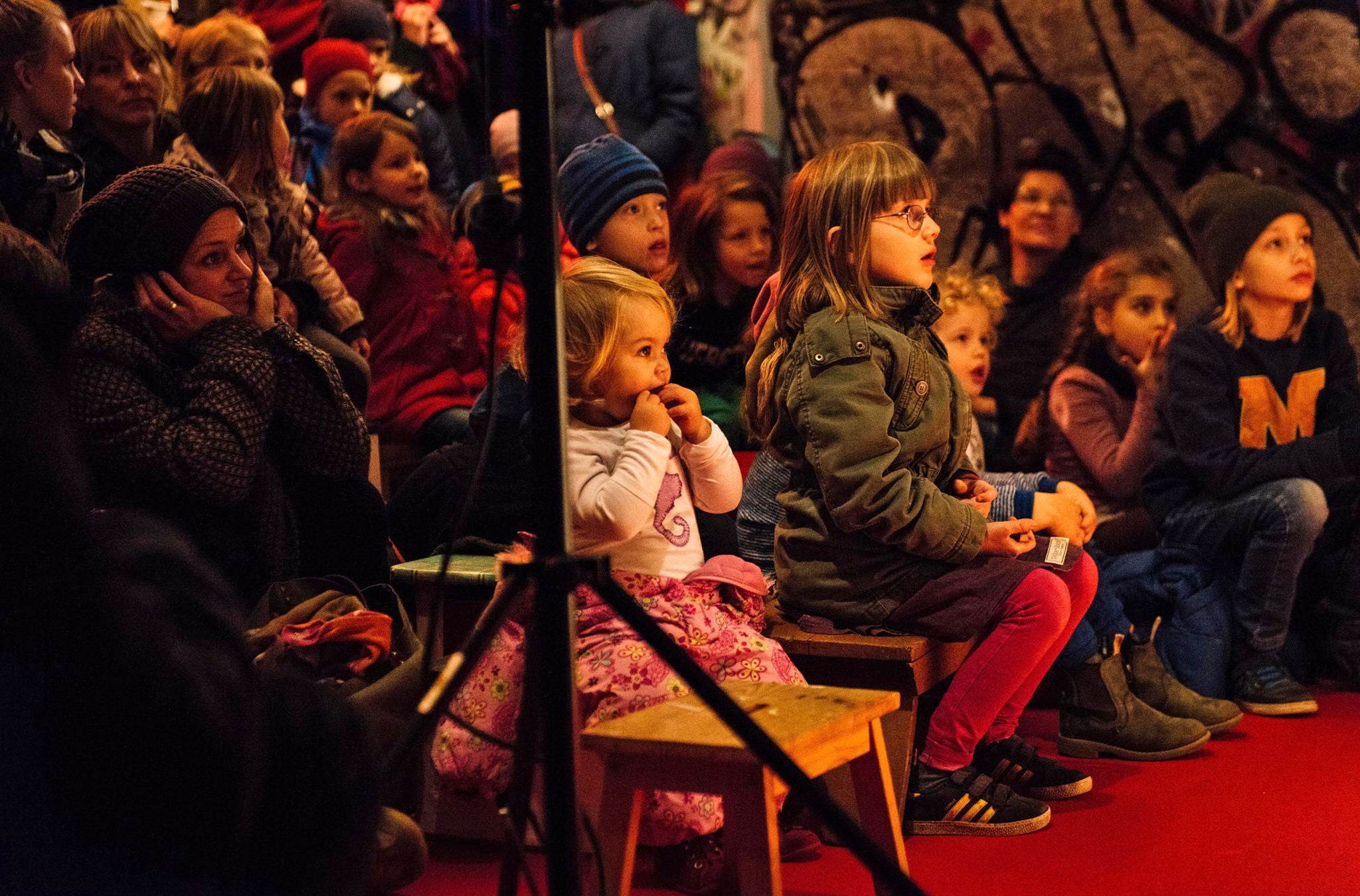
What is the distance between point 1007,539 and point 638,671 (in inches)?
32.6

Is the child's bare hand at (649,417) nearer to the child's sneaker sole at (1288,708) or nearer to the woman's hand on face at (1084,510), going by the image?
the woman's hand on face at (1084,510)

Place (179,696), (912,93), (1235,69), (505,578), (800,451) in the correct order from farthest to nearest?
(912,93), (1235,69), (800,451), (505,578), (179,696)

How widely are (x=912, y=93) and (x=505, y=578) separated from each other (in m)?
4.88

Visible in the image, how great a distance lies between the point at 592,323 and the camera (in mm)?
2809

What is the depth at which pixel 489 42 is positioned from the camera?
1.85m

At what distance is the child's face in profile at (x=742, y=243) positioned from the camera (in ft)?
14.6

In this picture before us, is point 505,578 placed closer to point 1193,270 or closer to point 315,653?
point 315,653

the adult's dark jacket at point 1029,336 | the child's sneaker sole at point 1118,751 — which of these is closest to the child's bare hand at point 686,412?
the child's sneaker sole at point 1118,751

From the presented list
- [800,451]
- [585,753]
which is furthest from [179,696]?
[800,451]

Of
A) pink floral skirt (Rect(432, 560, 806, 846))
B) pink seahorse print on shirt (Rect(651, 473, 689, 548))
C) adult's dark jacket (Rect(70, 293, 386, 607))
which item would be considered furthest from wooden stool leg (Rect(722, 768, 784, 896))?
adult's dark jacket (Rect(70, 293, 386, 607))

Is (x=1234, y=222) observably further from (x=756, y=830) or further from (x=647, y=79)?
(x=756, y=830)

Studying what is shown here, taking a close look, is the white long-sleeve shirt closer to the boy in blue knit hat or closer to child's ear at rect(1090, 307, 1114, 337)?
the boy in blue knit hat

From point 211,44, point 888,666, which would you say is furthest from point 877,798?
point 211,44

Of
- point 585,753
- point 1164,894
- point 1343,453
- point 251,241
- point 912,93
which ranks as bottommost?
point 1164,894
